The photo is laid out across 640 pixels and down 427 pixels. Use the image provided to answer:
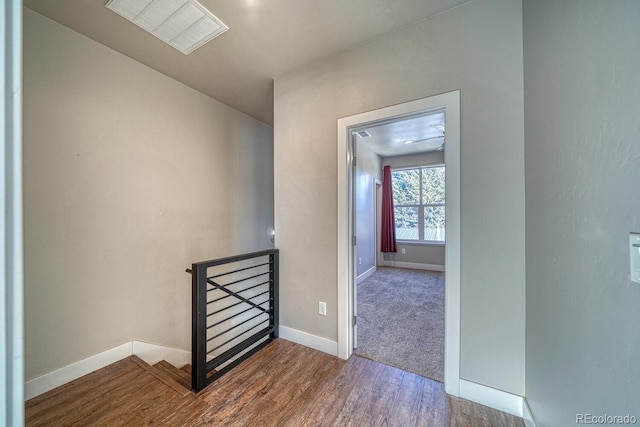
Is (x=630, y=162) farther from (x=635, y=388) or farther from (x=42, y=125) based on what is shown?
(x=42, y=125)

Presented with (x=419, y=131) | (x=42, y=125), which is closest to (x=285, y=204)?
(x=42, y=125)

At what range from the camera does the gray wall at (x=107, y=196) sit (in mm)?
1736

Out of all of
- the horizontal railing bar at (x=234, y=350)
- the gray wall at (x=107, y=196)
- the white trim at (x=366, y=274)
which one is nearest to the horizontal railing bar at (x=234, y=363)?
the horizontal railing bar at (x=234, y=350)

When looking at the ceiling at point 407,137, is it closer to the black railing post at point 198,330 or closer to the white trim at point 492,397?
the black railing post at point 198,330

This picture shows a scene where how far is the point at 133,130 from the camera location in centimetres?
228

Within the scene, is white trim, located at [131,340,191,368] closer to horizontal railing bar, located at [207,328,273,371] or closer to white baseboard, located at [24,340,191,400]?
white baseboard, located at [24,340,191,400]

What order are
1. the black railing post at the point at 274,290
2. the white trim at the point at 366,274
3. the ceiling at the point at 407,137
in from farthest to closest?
the white trim at the point at 366,274 < the ceiling at the point at 407,137 < the black railing post at the point at 274,290

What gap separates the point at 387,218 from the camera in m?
5.70

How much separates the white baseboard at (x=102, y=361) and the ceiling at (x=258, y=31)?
2.63 meters

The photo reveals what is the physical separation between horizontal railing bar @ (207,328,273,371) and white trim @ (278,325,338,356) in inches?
6.0

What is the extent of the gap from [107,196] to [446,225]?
280 cm

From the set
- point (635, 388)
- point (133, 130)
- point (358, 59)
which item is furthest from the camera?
point (133, 130)

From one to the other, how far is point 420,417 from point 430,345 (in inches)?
36.6

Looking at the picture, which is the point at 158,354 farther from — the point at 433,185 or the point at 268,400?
the point at 433,185
